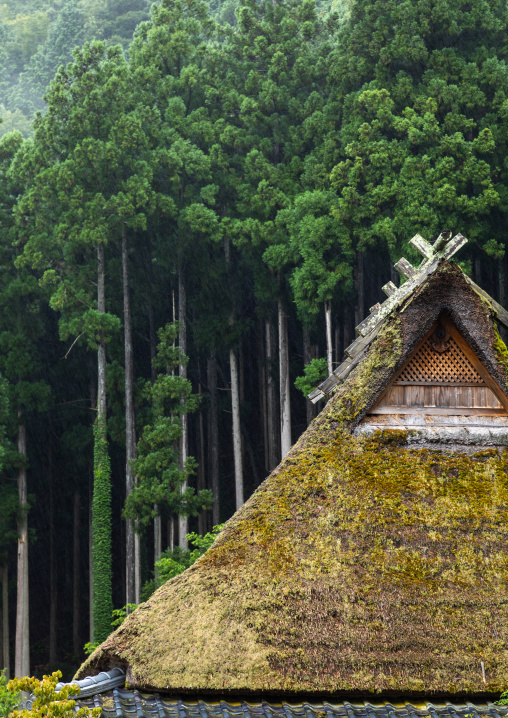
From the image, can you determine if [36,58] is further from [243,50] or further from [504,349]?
[504,349]

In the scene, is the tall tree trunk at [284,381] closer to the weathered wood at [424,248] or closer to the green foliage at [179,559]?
the green foliage at [179,559]

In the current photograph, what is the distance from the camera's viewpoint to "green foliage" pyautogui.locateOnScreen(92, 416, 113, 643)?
20.7 meters

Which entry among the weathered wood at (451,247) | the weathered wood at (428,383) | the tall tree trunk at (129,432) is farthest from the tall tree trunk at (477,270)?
the weathered wood at (428,383)

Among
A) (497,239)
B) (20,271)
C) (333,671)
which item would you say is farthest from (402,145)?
(333,671)

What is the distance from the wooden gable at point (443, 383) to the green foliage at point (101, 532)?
14.5 metres

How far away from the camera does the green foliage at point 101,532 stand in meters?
20.7

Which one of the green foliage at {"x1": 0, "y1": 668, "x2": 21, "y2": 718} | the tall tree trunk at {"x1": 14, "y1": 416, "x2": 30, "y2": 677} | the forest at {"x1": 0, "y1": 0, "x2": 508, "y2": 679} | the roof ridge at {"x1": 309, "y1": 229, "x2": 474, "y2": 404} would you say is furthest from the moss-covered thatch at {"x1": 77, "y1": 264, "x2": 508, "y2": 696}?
the tall tree trunk at {"x1": 14, "y1": 416, "x2": 30, "y2": 677}

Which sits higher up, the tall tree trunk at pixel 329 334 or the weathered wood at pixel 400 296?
the tall tree trunk at pixel 329 334

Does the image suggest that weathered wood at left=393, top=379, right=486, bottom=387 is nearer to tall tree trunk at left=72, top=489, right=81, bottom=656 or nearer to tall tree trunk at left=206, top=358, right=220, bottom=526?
tall tree trunk at left=206, top=358, right=220, bottom=526

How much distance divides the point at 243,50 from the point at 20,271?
343 inches

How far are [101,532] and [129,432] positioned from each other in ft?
8.51

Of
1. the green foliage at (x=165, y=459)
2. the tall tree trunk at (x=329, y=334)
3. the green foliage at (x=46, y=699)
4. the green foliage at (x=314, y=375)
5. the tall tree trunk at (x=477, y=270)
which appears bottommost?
the green foliage at (x=46, y=699)

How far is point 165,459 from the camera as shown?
19688mm

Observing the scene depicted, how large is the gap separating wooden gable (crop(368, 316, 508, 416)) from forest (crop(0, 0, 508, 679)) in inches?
403
